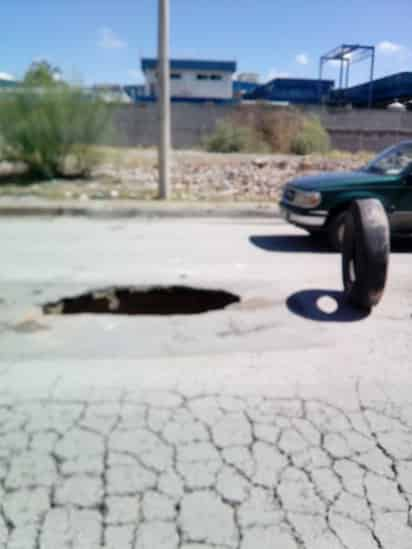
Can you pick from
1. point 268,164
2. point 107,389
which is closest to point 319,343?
point 107,389

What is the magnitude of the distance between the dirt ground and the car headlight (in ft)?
15.6

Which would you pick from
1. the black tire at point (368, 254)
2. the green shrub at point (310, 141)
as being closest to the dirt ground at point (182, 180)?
the black tire at point (368, 254)

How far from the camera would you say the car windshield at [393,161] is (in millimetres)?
7020

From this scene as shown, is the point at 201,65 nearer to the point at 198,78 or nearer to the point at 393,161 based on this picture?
the point at 198,78

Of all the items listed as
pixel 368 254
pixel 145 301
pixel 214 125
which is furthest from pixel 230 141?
pixel 368 254

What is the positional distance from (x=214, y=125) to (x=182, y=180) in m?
16.3

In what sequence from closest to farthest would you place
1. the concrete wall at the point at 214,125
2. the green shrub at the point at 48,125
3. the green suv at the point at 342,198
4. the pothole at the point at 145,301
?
the pothole at the point at 145,301 → the green suv at the point at 342,198 → the green shrub at the point at 48,125 → the concrete wall at the point at 214,125

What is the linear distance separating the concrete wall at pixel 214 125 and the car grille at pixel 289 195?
20.9 meters

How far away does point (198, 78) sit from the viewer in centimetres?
5741

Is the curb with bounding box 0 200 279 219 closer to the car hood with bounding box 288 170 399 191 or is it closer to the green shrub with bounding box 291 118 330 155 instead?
the car hood with bounding box 288 170 399 191

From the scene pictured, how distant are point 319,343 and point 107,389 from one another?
1.67m

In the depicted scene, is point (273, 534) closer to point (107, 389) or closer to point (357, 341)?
point (107, 389)

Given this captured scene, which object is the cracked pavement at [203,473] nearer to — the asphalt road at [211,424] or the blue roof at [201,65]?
the asphalt road at [211,424]

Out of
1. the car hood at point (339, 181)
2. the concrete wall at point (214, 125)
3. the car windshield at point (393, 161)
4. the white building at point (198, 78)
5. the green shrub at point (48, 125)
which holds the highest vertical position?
the white building at point (198, 78)
